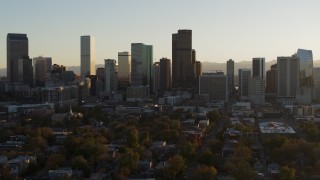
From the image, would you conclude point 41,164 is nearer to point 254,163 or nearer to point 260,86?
point 254,163

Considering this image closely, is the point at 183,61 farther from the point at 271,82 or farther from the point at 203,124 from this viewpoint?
the point at 203,124

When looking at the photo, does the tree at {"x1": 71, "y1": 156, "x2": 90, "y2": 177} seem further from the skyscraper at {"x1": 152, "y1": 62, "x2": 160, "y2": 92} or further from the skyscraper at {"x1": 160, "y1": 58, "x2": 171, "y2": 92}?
the skyscraper at {"x1": 152, "y1": 62, "x2": 160, "y2": 92}

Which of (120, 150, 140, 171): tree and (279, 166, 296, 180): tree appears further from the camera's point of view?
(120, 150, 140, 171): tree

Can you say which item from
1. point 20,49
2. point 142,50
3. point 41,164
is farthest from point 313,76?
point 41,164

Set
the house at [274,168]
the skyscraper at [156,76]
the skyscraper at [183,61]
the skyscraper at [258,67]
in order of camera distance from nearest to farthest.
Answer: the house at [274,168], the skyscraper at [183,61], the skyscraper at [258,67], the skyscraper at [156,76]

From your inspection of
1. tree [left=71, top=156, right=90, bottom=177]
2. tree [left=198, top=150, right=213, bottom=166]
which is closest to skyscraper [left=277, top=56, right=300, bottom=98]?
tree [left=198, top=150, right=213, bottom=166]

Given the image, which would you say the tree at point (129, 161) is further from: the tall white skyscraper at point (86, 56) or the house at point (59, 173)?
the tall white skyscraper at point (86, 56)

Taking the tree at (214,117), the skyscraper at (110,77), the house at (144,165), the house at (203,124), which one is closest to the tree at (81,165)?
the house at (144,165)
